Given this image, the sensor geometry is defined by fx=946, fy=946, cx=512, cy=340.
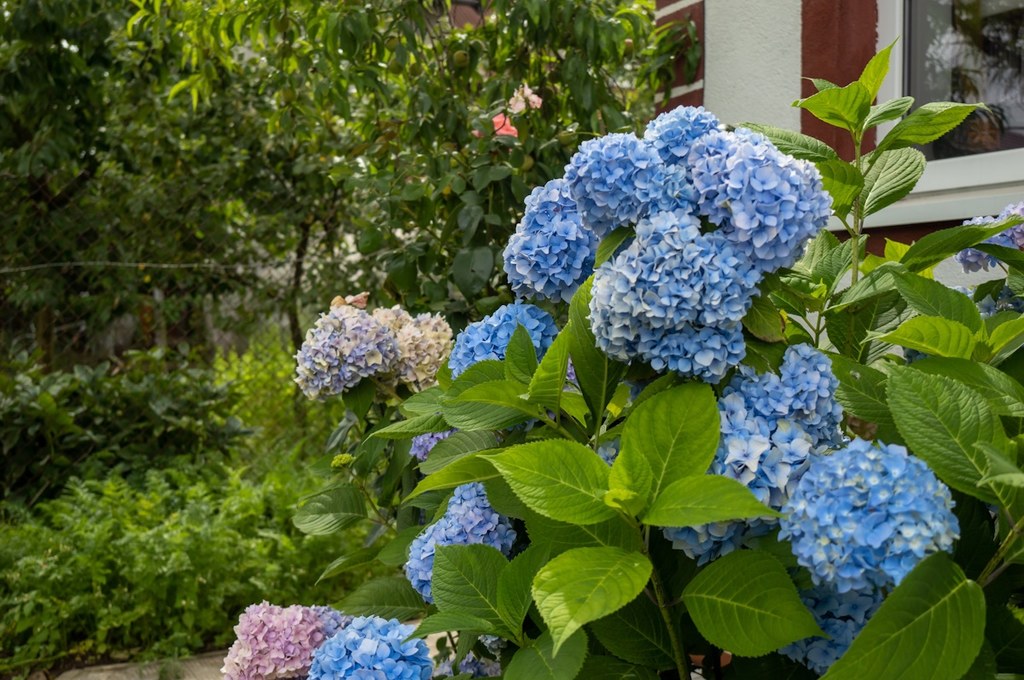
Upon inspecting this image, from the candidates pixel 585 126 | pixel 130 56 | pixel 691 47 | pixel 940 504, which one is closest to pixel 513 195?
pixel 585 126

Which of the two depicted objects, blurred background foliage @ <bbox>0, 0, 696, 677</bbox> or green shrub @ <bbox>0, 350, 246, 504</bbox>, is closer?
blurred background foliage @ <bbox>0, 0, 696, 677</bbox>

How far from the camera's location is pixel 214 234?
4805 mm

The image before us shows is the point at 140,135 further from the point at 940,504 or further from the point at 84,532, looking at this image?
the point at 940,504

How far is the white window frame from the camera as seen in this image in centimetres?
205

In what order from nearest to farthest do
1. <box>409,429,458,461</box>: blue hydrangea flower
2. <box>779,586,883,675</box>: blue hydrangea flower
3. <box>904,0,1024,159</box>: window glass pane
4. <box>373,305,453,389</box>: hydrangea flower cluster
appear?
<box>779,586,883,675</box>: blue hydrangea flower
<box>409,429,458,461</box>: blue hydrangea flower
<box>373,305,453,389</box>: hydrangea flower cluster
<box>904,0,1024,159</box>: window glass pane

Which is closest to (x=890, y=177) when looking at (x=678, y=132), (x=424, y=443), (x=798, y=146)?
(x=798, y=146)

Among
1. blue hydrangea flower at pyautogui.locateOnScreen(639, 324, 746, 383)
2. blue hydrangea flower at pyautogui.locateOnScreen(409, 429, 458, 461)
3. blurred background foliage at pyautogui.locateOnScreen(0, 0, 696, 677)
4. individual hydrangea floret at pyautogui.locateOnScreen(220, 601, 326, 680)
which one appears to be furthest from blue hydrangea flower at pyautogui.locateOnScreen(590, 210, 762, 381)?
blurred background foliage at pyautogui.locateOnScreen(0, 0, 696, 677)

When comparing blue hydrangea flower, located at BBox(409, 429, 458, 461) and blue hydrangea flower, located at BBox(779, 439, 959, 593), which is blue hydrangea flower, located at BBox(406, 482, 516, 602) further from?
blue hydrangea flower, located at BBox(779, 439, 959, 593)

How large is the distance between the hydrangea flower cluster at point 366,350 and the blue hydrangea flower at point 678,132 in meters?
0.78

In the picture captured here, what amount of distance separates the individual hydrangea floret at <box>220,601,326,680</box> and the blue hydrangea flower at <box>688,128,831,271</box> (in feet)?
2.76

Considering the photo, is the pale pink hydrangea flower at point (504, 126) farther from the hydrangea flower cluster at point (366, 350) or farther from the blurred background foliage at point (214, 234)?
the hydrangea flower cluster at point (366, 350)

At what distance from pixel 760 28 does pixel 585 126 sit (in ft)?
1.75

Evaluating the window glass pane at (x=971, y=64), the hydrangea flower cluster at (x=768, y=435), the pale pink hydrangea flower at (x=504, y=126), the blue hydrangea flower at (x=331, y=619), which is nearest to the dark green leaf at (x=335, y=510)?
the blue hydrangea flower at (x=331, y=619)

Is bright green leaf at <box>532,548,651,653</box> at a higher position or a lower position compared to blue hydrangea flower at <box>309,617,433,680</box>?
higher
